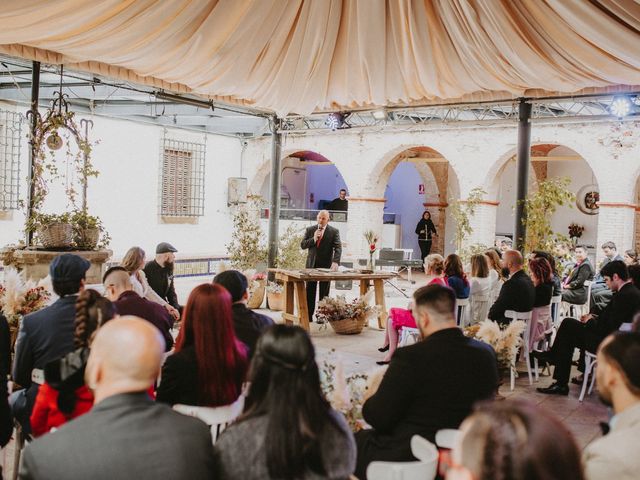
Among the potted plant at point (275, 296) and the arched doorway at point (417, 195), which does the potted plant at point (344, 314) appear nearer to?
→ the potted plant at point (275, 296)

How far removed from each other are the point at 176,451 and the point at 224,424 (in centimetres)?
112

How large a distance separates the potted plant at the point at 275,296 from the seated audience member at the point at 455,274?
3.71m

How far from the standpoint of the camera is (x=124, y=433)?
1730mm

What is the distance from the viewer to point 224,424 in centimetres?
287

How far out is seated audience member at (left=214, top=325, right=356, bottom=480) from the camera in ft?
5.95

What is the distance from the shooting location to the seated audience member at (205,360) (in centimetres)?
272

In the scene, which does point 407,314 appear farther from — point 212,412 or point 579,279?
point 212,412

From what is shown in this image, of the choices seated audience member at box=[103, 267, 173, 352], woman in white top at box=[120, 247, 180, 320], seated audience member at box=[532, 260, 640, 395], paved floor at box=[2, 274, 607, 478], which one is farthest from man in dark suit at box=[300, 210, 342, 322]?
seated audience member at box=[103, 267, 173, 352]

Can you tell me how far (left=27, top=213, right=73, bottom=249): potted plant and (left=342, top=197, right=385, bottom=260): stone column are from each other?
28.1ft

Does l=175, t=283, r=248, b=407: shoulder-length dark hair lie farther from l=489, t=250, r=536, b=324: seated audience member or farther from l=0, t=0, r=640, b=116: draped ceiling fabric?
l=489, t=250, r=536, b=324: seated audience member

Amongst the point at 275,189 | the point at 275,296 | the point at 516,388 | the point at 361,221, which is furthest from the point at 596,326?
the point at 361,221

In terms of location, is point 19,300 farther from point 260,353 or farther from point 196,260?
point 196,260

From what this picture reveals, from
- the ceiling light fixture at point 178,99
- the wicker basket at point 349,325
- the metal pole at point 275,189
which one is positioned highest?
the ceiling light fixture at point 178,99

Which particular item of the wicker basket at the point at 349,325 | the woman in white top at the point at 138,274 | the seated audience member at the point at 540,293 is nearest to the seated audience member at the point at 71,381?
the woman in white top at the point at 138,274
